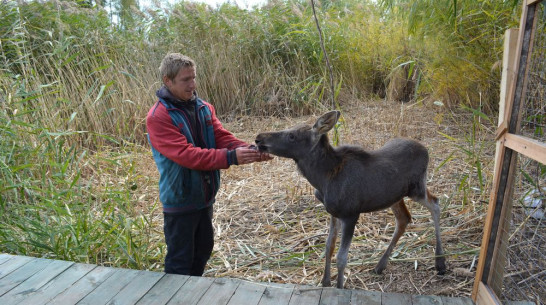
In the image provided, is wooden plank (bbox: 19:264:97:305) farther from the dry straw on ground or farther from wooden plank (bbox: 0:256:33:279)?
the dry straw on ground

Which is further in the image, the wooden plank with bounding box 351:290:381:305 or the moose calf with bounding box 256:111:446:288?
the moose calf with bounding box 256:111:446:288

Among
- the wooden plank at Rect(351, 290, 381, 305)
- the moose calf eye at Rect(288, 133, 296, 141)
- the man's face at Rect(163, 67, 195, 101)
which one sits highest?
the man's face at Rect(163, 67, 195, 101)

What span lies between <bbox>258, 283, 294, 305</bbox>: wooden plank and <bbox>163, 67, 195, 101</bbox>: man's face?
148 cm

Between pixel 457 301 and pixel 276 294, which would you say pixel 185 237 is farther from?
pixel 457 301

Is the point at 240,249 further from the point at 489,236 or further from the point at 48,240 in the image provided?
the point at 489,236

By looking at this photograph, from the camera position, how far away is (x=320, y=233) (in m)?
4.46

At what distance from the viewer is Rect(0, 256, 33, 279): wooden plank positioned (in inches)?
125

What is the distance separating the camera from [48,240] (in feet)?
13.2

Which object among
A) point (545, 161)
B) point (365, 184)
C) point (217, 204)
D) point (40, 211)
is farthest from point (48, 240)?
point (545, 161)

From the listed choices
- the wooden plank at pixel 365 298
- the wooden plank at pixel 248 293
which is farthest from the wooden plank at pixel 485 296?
the wooden plank at pixel 248 293

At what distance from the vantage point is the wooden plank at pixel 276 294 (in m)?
2.77

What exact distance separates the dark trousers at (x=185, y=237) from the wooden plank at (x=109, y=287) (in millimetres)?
346

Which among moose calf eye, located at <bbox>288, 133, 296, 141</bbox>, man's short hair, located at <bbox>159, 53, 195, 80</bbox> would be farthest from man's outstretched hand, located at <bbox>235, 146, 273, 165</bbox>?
man's short hair, located at <bbox>159, 53, 195, 80</bbox>

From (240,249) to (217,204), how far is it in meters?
1.13
